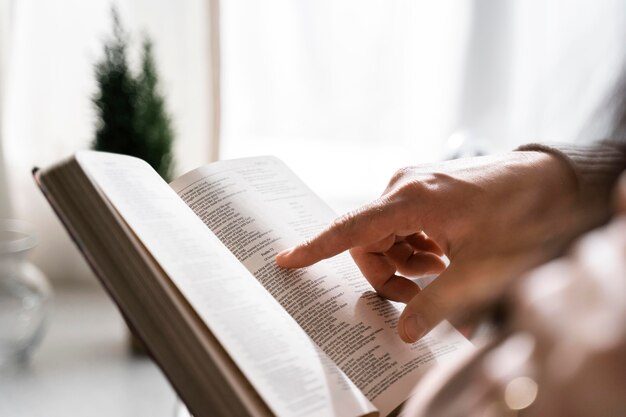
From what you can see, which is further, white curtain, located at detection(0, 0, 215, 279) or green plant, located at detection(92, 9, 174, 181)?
white curtain, located at detection(0, 0, 215, 279)

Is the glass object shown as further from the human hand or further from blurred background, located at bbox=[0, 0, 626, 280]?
the human hand

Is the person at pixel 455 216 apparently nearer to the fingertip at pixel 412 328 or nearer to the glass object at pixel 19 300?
the fingertip at pixel 412 328

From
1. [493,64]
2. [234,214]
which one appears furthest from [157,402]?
[493,64]

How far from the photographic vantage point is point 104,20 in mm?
1964

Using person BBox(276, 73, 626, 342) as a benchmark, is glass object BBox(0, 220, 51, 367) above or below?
below

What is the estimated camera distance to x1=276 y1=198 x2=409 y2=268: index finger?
25.8 inches

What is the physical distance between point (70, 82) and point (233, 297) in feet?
5.18

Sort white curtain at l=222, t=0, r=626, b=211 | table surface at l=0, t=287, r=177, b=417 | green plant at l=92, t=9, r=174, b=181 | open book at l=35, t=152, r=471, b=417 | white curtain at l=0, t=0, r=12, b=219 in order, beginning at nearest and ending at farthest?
open book at l=35, t=152, r=471, b=417 < table surface at l=0, t=287, r=177, b=417 < green plant at l=92, t=9, r=174, b=181 < white curtain at l=0, t=0, r=12, b=219 < white curtain at l=222, t=0, r=626, b=211

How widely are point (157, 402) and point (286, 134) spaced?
36.8 inches

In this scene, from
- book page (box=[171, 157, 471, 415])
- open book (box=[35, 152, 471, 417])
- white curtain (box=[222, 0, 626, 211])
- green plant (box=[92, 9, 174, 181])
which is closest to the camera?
open book (box=[35, 152, 471, 417])

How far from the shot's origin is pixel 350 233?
2.23 feet

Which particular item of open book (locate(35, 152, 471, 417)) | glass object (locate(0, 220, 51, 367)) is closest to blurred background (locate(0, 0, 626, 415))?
glass object (locate(0, 220, 51, 367))

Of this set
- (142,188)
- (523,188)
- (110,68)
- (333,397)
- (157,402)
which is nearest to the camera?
(333,397)

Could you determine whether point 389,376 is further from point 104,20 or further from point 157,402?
point 104,20
